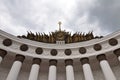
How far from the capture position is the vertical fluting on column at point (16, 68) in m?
9.80

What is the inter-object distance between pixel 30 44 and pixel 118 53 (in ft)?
16.9

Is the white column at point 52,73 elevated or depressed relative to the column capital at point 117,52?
depressed

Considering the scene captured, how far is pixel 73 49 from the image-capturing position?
39.5ft

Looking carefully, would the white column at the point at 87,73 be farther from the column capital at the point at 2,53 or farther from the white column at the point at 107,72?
the column capital at the point at 2,53

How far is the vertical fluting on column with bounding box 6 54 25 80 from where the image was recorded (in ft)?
32.1

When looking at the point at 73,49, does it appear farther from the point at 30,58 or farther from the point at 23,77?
the point at 23,77

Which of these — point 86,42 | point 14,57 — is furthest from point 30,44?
point 86,42

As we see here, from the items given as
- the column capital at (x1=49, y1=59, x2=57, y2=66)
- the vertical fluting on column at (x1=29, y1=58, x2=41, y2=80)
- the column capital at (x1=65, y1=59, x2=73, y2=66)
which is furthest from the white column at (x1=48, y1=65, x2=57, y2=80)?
the column capital at (x1=65, y1=59, x2=73, y2=66)

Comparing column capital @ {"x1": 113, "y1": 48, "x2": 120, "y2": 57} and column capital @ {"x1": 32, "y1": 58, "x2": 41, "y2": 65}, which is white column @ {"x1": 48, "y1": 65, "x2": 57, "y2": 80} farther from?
column capital @ {"x1": 113, "y1": 48, "x2": 120, "y2": 57}

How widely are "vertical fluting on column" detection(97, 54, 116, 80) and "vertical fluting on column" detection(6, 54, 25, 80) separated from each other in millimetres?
4411

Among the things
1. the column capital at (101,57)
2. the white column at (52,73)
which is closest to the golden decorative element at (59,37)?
the column capital at (101,57)

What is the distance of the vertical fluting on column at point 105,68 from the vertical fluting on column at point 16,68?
4411 millimetres

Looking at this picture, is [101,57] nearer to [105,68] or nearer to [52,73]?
[105,68]

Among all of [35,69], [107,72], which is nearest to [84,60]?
[107,72]
